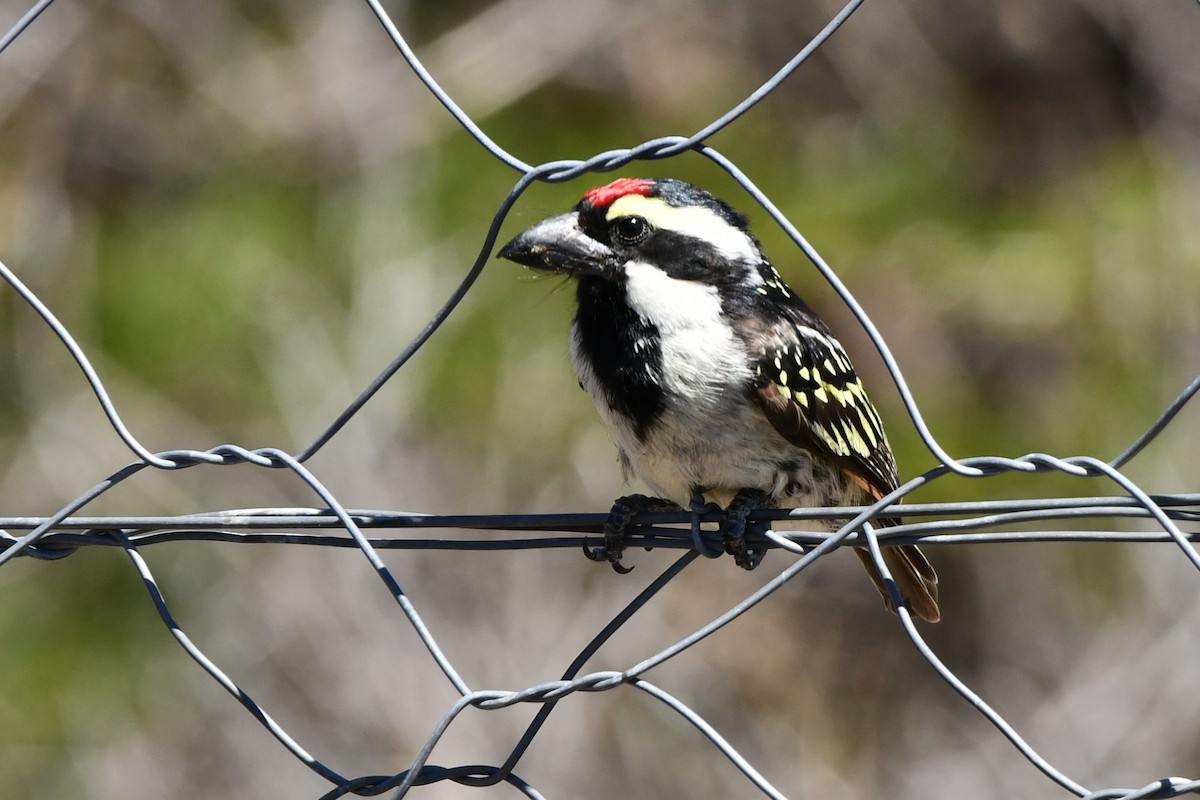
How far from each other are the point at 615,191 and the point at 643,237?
129mm

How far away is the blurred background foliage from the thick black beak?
322 centimetres

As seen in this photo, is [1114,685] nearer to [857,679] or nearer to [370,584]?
[857,679]

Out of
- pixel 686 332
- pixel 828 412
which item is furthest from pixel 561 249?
pixel 828 412

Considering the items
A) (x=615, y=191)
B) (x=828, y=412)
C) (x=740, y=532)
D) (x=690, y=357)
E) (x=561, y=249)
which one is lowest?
(x=740, y=532)

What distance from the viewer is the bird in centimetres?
294

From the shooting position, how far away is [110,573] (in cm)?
674

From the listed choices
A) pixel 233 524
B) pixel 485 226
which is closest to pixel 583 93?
pixel 485 226

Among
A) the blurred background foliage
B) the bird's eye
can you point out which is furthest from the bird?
the blurred background foliage

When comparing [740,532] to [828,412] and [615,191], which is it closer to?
[828,412]

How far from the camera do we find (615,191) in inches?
116

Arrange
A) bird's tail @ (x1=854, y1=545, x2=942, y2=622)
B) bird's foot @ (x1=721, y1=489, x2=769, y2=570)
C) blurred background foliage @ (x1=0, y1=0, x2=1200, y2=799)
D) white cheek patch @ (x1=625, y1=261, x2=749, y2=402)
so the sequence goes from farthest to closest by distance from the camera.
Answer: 1. blurred background foliage @ (x1=0, y1=0, x2=1200, y2=799)
2. bird's tail @ (x1=854, y1=545, x2=942, y2=622)
3. white cheek patch @ (x1=625, y1=261, x2=749, y2=402)
4. bird's foot @ (x1=721, y1=489, x2=769, y2=570)

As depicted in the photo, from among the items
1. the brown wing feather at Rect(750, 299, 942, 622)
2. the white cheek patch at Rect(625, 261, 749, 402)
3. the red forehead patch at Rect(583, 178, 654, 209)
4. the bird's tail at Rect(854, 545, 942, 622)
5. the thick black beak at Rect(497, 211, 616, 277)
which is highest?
the red forehead patch at Rect(583, 178, 654, 209)

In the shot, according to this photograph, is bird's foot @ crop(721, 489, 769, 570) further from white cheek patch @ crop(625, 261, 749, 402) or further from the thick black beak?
the thick black beak

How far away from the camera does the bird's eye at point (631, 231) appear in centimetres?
→ 298
